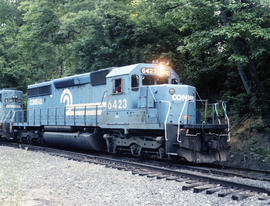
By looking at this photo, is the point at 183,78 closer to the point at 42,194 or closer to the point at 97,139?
the point at 97,139

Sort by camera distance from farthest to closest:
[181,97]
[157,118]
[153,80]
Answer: [153,80], [181,97], [157,118]

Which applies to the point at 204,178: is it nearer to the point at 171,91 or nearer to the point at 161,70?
the point at 171,91

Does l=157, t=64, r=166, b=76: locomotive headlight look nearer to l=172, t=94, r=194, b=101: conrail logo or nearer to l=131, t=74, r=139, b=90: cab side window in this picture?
l=131, t=74, r=139, b=90: cab side window

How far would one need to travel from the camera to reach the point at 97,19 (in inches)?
650

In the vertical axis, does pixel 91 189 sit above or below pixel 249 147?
below

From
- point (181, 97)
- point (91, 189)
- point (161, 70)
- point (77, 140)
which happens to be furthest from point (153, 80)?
point (91, 189)

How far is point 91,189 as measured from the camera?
6473 millimetres

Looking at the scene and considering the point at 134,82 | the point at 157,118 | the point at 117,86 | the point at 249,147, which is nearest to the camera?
the point at 157,118

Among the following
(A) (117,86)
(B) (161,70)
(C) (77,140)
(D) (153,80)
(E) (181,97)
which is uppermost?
(B) (161,70)

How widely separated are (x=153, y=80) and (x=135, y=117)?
1.46 metres

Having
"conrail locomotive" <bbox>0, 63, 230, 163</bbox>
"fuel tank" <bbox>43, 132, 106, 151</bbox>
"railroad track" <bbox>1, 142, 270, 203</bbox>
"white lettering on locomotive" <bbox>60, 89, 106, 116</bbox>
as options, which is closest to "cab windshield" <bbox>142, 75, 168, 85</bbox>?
"conrail locomotive" <bbox>0, 63, 230, 163</bbox>

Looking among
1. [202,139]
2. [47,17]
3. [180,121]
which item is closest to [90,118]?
[180,121]

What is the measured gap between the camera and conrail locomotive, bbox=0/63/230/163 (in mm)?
8867

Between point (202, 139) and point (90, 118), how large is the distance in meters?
4.97
